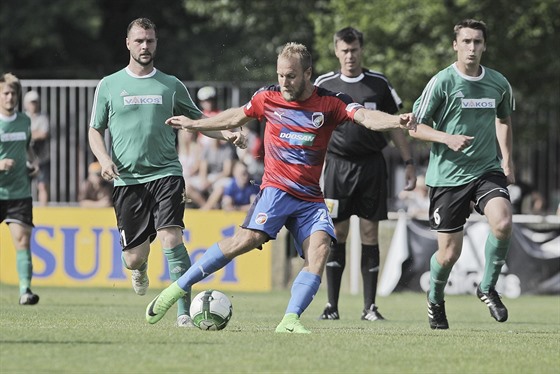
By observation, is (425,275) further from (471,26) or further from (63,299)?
(471,26)

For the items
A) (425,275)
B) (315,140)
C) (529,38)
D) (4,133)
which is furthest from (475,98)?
(529,38)

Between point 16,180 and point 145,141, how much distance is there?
14.5ft

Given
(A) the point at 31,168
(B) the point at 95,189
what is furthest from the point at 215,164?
(A) the point at 31,168

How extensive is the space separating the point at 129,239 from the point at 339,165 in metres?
3.02

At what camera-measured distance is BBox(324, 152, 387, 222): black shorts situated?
13.7 metres

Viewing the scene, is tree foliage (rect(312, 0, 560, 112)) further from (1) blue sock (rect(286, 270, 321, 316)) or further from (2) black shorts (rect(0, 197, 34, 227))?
(1) blue sock (rect(286, 270, 321, 316))

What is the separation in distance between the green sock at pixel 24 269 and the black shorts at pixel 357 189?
150 inches

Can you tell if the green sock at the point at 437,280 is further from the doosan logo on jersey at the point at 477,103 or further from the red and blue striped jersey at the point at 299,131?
the red and blue striped jersey at the point at 299,131

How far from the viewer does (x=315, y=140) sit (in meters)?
10.3

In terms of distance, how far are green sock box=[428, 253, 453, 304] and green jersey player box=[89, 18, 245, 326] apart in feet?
7.77

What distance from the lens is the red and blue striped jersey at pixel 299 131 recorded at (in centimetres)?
1024

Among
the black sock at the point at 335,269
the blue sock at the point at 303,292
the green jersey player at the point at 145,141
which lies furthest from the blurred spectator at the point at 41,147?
the blue sock at the point at 303,292

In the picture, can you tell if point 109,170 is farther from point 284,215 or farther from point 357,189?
point 357,189

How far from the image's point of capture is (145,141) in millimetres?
11305
